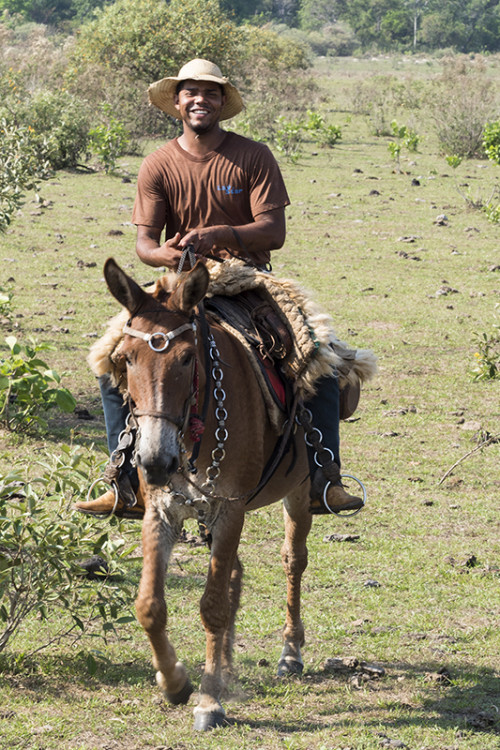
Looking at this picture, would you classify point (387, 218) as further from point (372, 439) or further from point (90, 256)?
point (372, 439)

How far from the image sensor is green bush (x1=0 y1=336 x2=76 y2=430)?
25.7 feet

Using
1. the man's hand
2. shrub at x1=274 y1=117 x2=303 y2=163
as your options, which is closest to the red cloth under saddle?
the man's hand

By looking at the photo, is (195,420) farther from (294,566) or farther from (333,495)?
(294,566)

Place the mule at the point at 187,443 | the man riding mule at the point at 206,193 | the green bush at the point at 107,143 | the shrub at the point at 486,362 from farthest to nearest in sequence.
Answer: the green bush at the point at 107,143, the shrub at the point at 486,362, the man riding mule at the point at 206,193, the mule at the point at 187,443

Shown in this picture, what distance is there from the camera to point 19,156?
8852mm

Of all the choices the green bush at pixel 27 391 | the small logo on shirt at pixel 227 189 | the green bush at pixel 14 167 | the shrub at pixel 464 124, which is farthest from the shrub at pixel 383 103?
the small logo on shirt at pixel 227 189

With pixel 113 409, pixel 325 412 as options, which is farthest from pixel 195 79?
pixel 325 412

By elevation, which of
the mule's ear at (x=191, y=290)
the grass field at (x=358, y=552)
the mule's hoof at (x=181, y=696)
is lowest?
the grass field at (x=358, y=552)

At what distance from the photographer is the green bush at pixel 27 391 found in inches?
308

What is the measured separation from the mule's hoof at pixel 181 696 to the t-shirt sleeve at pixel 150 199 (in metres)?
2.25

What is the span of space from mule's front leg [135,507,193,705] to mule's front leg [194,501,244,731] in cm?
13

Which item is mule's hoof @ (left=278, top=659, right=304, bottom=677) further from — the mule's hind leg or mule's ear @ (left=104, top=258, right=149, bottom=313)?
mule's ear @ (left=104, top=258, right=149, bottom=313)

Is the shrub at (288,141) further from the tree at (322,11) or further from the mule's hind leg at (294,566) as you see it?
the tree at (322,11)

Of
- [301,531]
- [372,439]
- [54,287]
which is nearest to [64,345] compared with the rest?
[54,287]
